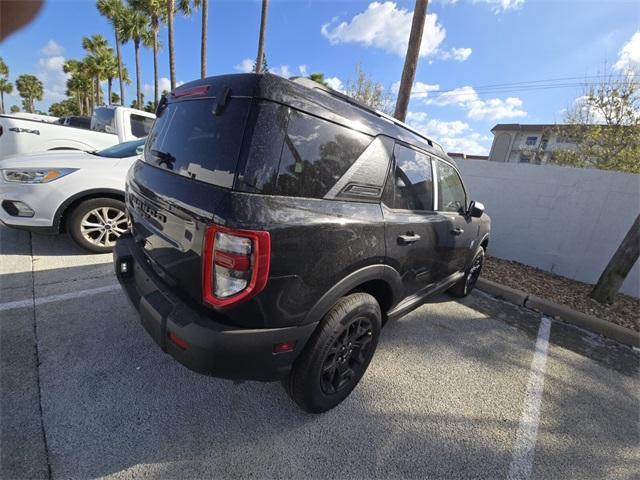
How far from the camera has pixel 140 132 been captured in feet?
20.0

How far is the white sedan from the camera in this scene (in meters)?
3.38

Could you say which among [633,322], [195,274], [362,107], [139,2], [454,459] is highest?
[139,2]

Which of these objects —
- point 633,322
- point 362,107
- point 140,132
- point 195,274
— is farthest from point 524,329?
point 140,132

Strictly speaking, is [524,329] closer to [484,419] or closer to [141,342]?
[484,419]

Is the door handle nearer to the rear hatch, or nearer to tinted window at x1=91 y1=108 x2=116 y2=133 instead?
the rear hatch

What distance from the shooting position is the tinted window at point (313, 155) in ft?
5.08

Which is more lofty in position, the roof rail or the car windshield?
the roof rail

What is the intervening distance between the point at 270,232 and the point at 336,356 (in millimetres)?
1050

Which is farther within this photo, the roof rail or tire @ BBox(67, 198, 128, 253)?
tire @ BBox(67, 198, 128, 253)

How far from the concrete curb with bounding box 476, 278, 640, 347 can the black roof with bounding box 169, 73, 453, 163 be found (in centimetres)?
348

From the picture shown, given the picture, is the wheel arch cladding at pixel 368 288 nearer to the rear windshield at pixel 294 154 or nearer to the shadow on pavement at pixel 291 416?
the rear windshield at pixel 294 154

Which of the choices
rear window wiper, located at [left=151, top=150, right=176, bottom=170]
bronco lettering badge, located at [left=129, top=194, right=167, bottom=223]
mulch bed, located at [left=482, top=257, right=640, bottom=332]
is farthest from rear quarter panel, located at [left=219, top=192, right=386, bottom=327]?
mulch bed, located at [left=482, top=257, right=640, bottom=332]

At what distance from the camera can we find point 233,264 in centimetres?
140

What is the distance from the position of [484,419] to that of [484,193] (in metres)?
5.34
